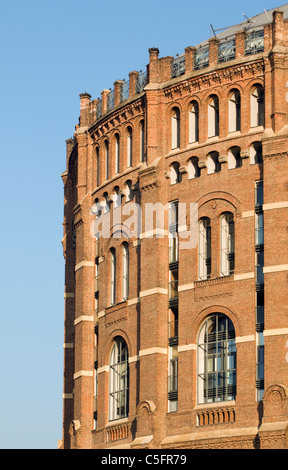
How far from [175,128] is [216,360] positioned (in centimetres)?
1319

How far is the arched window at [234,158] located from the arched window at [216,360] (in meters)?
7.77

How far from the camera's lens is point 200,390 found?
72062mm

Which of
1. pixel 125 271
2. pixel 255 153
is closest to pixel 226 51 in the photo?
pixel 255 153

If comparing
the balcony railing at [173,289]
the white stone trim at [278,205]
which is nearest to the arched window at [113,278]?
the balcony railing at [173,289]

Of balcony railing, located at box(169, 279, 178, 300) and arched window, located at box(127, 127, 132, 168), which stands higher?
arched window, located at box(127, 127, 132, 168)

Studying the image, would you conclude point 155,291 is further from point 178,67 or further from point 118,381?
point 178,67

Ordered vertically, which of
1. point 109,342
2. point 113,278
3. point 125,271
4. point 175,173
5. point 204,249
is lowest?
point 109,342

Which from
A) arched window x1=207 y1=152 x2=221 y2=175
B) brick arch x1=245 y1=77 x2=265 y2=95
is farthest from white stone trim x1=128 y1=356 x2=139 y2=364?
brick arch x1=245 y1=77 x2=265 y2=95

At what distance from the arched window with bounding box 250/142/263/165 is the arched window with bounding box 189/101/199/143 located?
3.86 m

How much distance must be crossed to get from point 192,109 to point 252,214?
301 inches

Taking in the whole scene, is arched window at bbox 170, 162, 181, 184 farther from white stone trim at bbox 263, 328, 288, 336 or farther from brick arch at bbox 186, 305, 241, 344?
white stone trim at bbox 263, 328, 288, 336

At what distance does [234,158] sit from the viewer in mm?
74000

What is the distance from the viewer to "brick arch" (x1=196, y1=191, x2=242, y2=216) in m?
72.8
